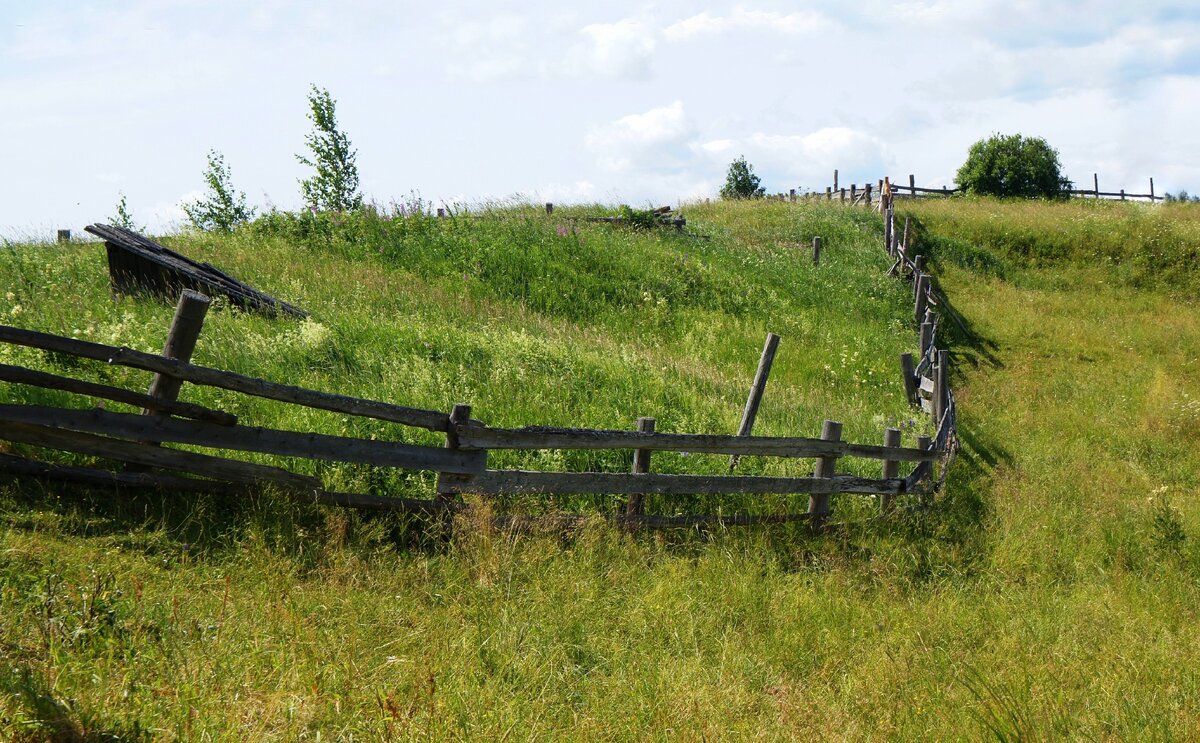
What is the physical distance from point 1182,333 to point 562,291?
1519 cm

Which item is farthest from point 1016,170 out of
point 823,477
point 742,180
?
point 823,477

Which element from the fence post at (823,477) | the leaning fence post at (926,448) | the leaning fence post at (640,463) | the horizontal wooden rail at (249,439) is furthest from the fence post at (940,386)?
the horizontal wooden rail at (249,439)

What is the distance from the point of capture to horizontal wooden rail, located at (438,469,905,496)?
22.5ft

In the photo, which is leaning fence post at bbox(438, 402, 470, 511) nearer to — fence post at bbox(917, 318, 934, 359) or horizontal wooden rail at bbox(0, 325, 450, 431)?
horizontal wooden rail at bbox(0, 325, 450, 431)

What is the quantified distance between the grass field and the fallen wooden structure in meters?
0.45

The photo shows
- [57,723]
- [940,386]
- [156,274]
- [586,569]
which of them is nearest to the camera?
[57,723]

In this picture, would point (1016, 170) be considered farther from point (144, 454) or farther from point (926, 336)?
point (144, 454)

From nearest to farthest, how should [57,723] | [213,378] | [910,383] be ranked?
[57,723], [213,378], [910,383]

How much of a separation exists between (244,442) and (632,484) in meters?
3.27

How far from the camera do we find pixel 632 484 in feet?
24.3

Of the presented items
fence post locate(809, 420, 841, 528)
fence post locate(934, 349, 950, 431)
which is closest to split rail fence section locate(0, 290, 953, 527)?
fence post locate(809, 420, 841, 528)

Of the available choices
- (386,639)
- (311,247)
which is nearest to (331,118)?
(311,247)

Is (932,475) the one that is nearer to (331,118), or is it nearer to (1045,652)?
(1045,652)

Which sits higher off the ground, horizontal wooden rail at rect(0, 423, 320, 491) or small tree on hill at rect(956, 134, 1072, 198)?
small tree on hill at rect(956, 134, 1072, 198)
